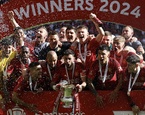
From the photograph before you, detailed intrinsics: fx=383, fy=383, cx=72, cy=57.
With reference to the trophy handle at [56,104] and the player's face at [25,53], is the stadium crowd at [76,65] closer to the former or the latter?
the player's face at [25,53]

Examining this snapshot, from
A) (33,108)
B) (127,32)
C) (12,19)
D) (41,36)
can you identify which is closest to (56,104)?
(33,108)

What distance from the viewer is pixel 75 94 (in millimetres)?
4660

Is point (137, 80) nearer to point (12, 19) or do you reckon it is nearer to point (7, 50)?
point (7, 50)

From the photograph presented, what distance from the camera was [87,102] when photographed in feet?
15.4

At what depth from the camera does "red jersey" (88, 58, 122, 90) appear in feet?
15.1

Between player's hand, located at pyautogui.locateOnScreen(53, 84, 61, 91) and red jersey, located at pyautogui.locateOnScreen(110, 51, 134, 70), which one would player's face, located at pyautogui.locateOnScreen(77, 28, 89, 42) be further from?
player's hand, located at pyautogui.locateOnScreen(53, 84, 61, 91)

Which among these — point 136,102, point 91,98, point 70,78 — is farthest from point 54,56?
point 136,102

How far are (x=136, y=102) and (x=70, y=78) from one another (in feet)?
2.79

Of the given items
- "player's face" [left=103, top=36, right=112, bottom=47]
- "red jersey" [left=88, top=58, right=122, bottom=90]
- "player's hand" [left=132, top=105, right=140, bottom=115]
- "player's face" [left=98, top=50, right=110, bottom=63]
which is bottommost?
"player's hand" [left=132, top=105, right=140, bottom=115]

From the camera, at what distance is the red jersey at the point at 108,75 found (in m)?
4.60

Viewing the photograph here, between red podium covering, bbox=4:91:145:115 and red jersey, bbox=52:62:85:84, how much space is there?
0.17 metres

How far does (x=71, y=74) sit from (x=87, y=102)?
40cm

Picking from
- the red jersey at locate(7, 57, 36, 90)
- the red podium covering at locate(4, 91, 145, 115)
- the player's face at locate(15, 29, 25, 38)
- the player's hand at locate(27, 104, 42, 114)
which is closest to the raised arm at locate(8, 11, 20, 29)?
the player's face at locate(15, 29, 25, 38)

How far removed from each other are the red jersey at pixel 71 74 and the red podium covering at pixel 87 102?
0.17 metres
